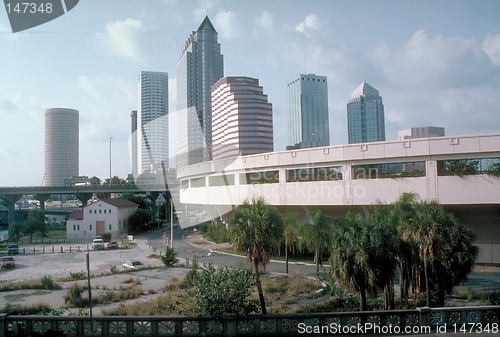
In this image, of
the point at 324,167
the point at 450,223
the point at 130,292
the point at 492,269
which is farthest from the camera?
the point at 324,167

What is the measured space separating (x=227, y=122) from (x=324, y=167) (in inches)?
3882

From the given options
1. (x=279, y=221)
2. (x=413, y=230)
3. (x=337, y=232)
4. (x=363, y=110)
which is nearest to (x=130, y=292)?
(x=279, y=221)

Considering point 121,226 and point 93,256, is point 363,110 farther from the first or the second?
point 93,256

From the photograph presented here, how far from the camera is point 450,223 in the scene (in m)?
12.5

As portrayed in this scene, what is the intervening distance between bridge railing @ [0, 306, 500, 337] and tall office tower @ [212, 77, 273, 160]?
347 feet

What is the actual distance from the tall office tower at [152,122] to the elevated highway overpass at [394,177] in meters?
11.3

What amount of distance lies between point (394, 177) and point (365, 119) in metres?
162

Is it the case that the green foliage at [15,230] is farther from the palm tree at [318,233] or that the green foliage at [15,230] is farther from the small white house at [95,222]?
the palm tree at [318,233]

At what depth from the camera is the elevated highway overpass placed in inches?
878

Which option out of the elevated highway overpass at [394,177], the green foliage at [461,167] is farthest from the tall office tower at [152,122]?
the green foliage at [461,167]

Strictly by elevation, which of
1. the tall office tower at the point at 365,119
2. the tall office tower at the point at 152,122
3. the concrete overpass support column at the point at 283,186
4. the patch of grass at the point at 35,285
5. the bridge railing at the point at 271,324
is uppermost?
the tall office tower at the point at 365,119

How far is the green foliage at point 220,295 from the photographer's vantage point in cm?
995

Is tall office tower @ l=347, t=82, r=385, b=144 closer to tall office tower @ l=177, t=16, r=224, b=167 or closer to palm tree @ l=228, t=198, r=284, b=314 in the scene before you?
tall office tower @ l=177, t=16, r=224, b=167

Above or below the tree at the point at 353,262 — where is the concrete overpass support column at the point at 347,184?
above
